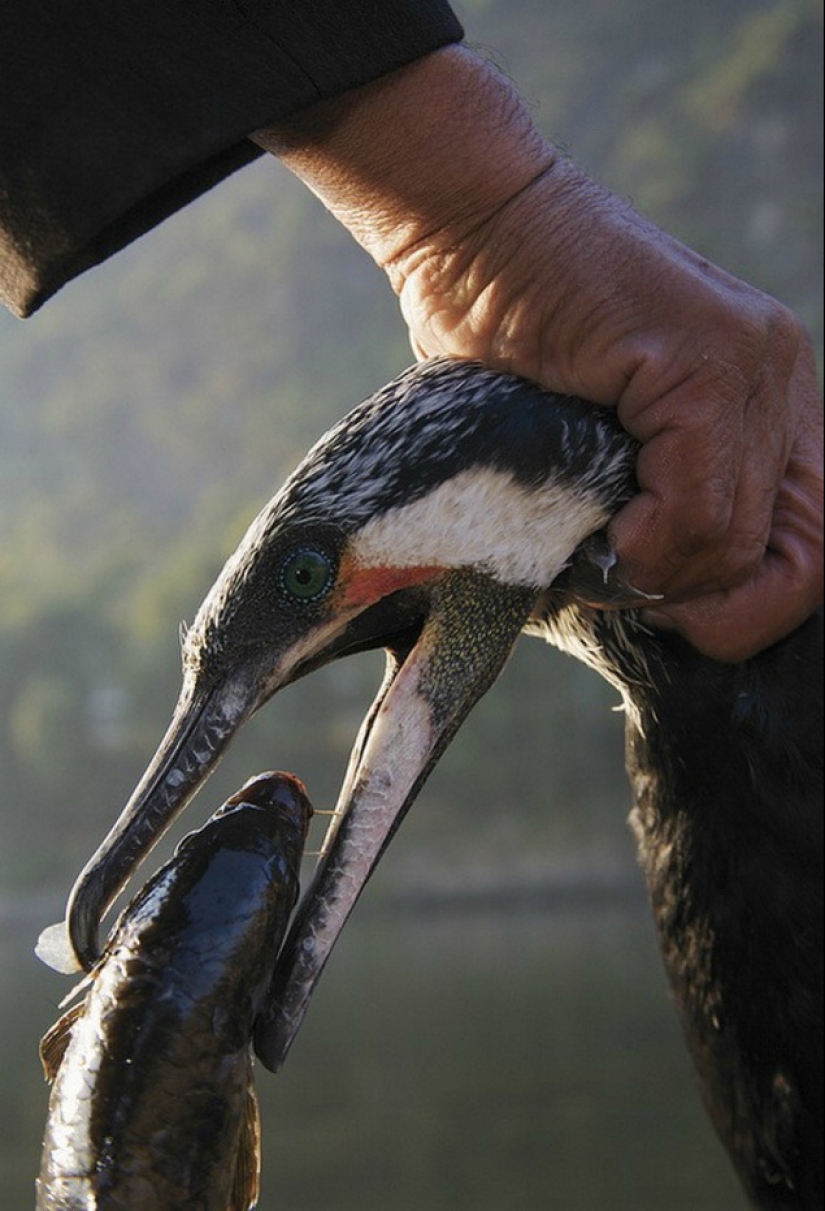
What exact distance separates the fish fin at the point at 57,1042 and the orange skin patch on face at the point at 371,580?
1.41 ft

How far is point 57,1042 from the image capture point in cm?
148

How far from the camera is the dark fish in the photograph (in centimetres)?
131

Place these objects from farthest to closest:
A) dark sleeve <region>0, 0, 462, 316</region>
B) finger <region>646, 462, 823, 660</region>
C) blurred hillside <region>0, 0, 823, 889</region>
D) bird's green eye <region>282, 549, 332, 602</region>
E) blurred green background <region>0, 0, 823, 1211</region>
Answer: blurred hillside <region>0, 0, 823, 889</region> < blurred green background <region>0, 0, 823, 1211</region> < finger <region>646, 462, 823, 660</region> < bird's green eye <region>282, 549, 332, 602</region> < dark sleeve <region>0, 0, 462, 316</region>

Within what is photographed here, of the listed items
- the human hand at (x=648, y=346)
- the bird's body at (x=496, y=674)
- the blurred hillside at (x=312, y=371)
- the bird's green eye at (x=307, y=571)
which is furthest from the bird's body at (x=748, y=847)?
the blurred hillside at (x=312, y=371)

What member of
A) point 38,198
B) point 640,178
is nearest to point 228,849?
point 38,198

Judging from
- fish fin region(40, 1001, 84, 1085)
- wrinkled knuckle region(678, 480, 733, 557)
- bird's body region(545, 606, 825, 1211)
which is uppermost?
wrinkled knuckle region(678, 480, 733, 557)

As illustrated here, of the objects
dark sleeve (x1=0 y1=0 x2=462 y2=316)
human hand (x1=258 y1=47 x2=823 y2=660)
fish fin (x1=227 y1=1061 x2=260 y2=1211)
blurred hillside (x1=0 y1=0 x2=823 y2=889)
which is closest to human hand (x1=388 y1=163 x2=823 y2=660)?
human hand (x1=258 y1=47 x2=823 y2=660)

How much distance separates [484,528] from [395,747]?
0.72 ft

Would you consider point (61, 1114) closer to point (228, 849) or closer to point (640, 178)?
point (228, 849)

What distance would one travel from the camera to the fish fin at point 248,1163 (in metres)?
1.40

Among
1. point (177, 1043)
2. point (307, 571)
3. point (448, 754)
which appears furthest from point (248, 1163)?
point (448, 754)

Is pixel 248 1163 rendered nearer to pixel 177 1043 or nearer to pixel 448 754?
pixel 177 1043

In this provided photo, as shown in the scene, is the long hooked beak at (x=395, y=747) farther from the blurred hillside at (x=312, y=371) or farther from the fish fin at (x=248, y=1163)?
the blurred hillside at (x=312, y=371)

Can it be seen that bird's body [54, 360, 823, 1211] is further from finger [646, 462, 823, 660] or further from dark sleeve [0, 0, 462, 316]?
dark sleeve [0, 0, 462, 316]
